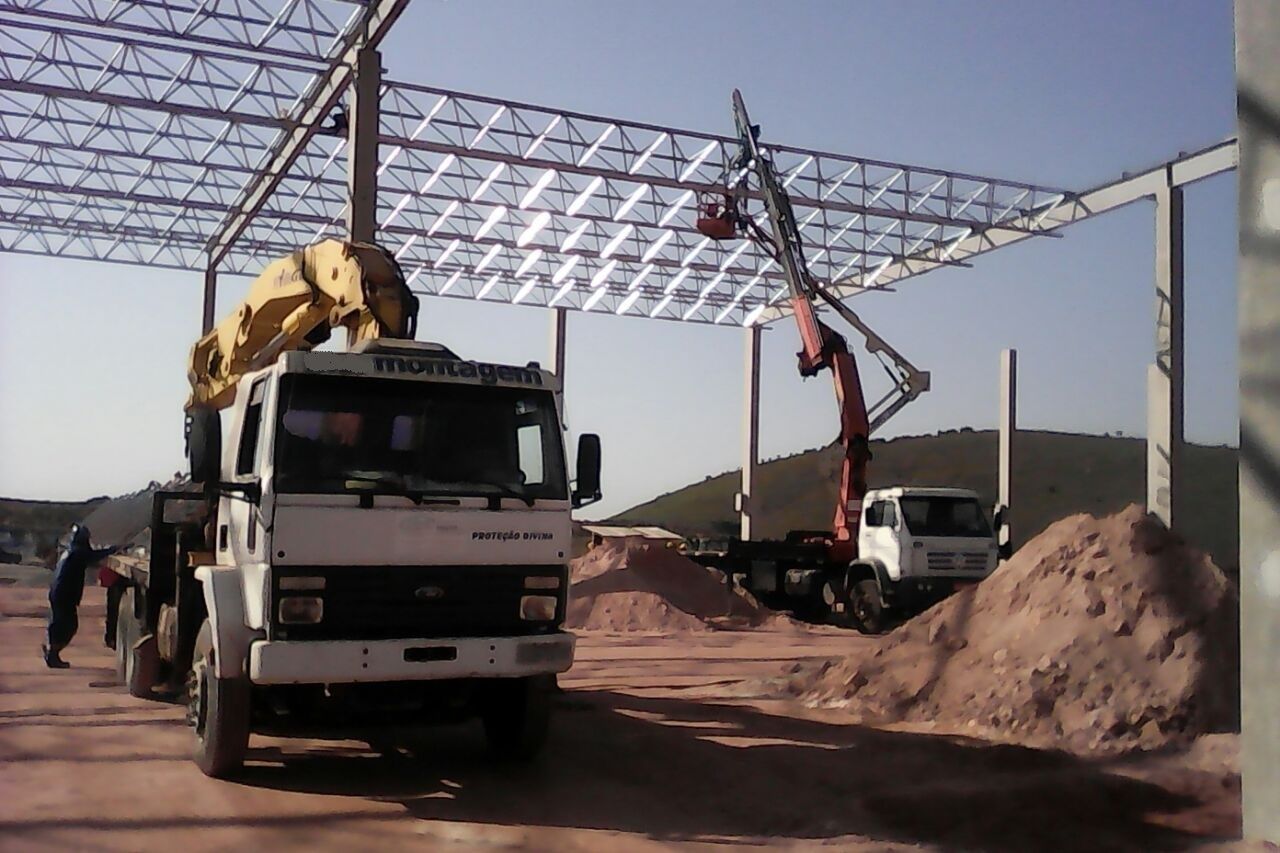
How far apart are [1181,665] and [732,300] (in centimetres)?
2482

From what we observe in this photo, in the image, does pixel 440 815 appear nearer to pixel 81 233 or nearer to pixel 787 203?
pixel 787 203

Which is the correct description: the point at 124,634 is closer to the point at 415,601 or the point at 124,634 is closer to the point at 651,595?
the point at 415,601

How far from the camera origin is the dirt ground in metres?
7.18

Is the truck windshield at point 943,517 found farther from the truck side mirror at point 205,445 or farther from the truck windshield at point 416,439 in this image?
the truck side mirror at point 205,445

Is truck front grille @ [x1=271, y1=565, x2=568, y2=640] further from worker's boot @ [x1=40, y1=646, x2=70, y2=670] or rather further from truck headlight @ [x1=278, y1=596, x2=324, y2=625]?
worker's boot @ [x1=40, y1=646, x2=70, y2=670]

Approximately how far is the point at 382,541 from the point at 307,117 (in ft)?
48.5

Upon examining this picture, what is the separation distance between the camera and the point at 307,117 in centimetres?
2066

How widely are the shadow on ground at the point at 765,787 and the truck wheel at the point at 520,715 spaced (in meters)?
0.16

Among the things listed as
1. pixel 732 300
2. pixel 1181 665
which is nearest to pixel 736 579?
pixel 732 300

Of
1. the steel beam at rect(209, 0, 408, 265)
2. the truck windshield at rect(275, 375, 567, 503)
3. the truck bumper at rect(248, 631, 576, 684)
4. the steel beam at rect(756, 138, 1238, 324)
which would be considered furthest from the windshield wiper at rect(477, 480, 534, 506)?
the steel beam at rect(756, 138, 1238, 324)

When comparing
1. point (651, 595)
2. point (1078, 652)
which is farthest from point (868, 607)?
point (1078, 652)

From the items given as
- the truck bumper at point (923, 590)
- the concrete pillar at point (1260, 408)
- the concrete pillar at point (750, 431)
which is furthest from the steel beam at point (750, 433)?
the concrete pillar at point (1260, 408)

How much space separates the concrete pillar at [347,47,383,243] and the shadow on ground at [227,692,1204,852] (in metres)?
8.29

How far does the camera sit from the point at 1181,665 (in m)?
9.93
